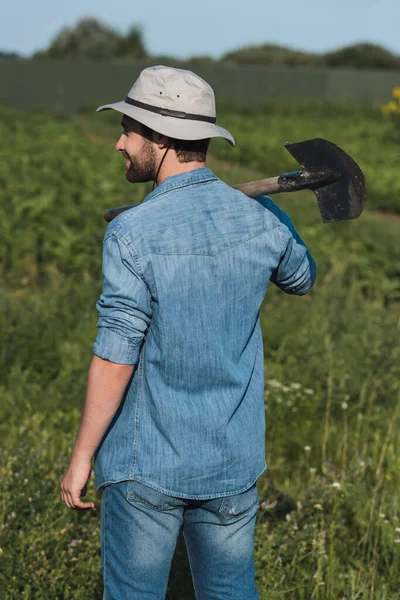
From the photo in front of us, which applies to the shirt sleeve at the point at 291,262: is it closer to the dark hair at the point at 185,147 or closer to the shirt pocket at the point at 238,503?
the dark hair at the point at 185,147

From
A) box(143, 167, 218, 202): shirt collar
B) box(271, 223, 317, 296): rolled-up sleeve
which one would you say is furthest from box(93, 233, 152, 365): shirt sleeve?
box(271, 223, 317, 296): rolled-up sleeve

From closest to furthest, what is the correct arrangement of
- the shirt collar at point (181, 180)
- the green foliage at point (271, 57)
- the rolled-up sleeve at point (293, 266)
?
1. the shirt collar at point (181, 180)
2. the rolled-up sleeve at point (293, 266)
3. the green foliage at point (271, 57)

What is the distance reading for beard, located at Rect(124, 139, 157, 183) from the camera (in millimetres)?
2412

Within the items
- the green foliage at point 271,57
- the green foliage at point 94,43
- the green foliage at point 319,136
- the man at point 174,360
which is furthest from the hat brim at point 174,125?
the green foliage at point 271,57

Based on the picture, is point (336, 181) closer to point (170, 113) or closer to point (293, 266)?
point (293, 266)

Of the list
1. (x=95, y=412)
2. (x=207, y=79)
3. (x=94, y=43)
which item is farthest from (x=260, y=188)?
(x=94, y=43)

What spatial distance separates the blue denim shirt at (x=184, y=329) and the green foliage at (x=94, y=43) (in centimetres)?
4877

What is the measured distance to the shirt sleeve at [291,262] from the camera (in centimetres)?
252

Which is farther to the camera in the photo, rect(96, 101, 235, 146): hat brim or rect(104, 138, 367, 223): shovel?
rect(104, 138, 367, 223): shovel

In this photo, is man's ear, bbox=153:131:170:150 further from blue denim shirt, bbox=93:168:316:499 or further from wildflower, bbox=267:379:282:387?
wildflower, bbox=267:379:282:387

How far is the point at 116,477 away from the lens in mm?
2357

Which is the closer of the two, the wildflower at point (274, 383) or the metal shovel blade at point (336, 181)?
the metal shovel blade at point (336, 181)

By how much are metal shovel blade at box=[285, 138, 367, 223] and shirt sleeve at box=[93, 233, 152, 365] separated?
2.06 ft

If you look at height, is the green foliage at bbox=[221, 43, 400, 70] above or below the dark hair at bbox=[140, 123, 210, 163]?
above
